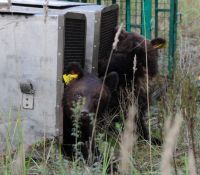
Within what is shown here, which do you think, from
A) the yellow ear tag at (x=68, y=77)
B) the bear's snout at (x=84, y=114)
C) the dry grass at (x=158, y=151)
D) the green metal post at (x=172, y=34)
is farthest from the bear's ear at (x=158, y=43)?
the bear's snout at (x=84, y=114)

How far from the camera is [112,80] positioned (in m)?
5.45

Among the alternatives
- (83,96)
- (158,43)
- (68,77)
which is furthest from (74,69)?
(158,43)

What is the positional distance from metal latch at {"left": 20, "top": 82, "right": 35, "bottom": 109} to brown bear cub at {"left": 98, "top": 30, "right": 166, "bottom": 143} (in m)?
1.03

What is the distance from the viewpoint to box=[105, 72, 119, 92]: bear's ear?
213 inches

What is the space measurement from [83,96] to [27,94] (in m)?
0.48

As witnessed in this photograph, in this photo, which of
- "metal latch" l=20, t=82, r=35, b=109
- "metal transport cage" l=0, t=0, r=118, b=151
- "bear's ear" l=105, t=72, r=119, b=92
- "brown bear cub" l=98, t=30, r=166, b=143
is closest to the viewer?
"metal transport cage" l=0, t=0, r=118, b=151

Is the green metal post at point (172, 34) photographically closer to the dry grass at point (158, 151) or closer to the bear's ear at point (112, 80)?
the dry grass at point (158, 151)

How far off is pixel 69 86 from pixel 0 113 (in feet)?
2.16

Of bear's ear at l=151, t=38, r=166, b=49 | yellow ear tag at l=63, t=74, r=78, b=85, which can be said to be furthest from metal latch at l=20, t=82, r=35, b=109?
bear's ear at l=151, t=38, r=166, b=49

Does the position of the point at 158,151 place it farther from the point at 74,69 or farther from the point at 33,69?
the point at 33,69

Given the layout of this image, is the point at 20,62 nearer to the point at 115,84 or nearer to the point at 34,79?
the point at 34,79

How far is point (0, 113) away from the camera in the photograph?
5.11m

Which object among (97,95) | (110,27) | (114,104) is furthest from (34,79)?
(110,27)

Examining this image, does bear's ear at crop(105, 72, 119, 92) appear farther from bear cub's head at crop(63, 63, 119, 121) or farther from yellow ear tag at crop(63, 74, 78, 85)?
yellow ear tag at crop(63, 74, 78, 85)
